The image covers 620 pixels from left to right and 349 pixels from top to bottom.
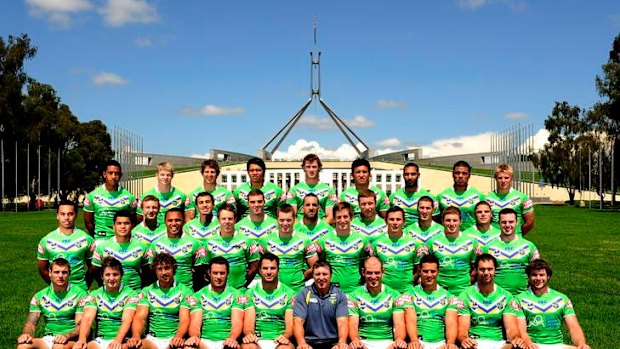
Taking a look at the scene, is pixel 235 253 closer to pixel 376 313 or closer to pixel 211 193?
pixel 211 193

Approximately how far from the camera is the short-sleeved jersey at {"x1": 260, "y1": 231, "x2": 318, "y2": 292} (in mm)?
6402

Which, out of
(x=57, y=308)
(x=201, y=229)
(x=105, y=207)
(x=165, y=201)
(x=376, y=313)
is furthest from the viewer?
(x=165, y=201)

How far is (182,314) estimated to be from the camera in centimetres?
579

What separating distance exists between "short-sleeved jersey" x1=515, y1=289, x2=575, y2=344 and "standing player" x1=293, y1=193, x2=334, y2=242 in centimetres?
213

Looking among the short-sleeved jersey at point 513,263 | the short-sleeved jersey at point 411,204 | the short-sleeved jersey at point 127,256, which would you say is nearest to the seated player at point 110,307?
the short-sleeved jersey at point 127,256

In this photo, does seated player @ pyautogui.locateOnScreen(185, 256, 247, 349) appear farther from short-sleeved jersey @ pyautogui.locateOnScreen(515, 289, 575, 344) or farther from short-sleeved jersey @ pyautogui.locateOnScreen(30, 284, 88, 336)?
short-sleeved jersey @ pyautogui.locateOnScreen(515, 289, 575, 344)

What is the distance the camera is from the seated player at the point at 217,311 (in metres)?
5.77

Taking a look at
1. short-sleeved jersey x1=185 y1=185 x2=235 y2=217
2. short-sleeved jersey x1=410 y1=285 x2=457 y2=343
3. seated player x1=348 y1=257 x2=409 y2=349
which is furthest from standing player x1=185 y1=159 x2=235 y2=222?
short-sleeved jersey x1=410 y1=285 x2=457 y2=343

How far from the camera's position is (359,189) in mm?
7527

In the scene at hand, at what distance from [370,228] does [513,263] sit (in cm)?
150

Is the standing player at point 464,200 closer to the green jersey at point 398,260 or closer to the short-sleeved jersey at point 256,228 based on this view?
the green jersey at point 398,260

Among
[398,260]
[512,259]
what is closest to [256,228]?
[398,260]

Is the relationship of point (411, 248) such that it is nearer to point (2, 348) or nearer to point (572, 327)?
point (572, 327)

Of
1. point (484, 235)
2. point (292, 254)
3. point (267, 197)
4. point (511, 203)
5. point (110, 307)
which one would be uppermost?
point (267, 197)
